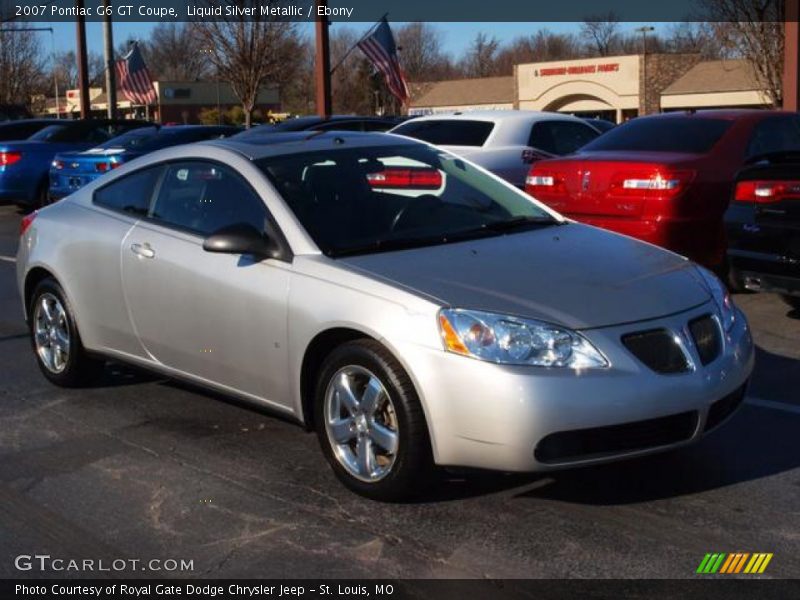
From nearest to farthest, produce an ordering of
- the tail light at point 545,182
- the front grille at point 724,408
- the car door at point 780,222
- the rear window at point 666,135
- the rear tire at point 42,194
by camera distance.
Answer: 1. the front grille at point 724,408
2. the car door at point 780,222
3. the rear window at point 666,135
4. the tail light at point 545,182
5. the rear tire at point 42,194

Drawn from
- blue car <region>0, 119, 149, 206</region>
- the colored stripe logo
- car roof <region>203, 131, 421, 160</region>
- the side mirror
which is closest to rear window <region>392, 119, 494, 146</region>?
car roof <region>203, 131, 421, 160</region>

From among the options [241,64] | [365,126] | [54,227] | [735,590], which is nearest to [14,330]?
[54,227]

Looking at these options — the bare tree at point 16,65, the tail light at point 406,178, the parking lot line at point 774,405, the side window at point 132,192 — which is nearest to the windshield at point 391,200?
the tail light at point 406,178

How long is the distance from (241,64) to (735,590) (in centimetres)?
2546

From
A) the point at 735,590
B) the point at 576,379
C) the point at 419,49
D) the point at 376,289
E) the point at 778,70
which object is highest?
the point at 419,49

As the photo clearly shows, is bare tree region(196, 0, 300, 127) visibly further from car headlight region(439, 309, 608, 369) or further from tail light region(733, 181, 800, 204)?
car headlight region(439, 309, 608, 369)

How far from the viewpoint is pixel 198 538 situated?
4086mm

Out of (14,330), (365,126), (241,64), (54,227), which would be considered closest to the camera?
(54,227)

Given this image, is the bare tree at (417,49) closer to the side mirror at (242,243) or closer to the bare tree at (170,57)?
the bare tree at (170,57)

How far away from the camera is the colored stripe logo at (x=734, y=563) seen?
3.72m

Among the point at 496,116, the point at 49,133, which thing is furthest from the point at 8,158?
the point at 496,116

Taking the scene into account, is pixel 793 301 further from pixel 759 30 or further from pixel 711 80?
pixel 711 80

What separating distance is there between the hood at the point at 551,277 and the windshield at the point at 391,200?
20 cm

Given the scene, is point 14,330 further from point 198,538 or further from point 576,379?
point 576,379
